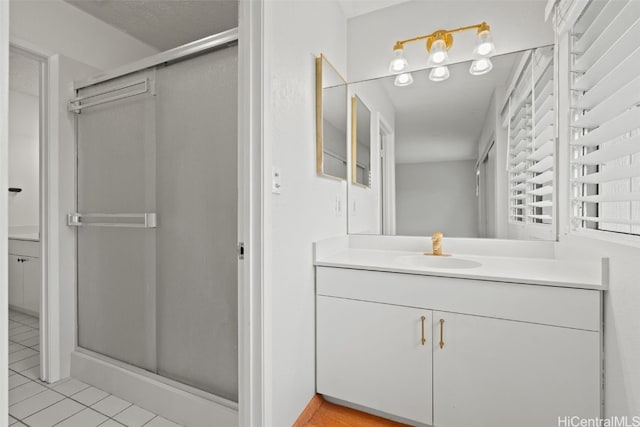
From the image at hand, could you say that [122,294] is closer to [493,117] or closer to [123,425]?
[123,425]

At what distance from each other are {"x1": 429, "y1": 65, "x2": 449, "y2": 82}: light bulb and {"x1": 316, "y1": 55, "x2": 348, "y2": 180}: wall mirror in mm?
539

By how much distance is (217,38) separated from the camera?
141cm

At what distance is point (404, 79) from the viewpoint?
1.93 meters

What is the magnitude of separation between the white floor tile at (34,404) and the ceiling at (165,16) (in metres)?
2.41

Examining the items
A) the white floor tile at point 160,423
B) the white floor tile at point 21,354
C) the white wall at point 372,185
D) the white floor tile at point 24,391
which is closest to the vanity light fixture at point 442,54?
the white wall at point 372,185

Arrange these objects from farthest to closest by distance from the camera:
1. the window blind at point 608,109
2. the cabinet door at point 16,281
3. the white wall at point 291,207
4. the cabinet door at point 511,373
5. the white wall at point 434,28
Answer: the cabinet door at point 16,281, the white wall at point 434,28, the white wall at point 291,207, the cabinet door at point 511,373, the window blind at point 608,109

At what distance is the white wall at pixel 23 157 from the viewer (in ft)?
10.8

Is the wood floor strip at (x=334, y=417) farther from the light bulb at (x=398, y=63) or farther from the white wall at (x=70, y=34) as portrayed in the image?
the white wall at (x=70, y=34)

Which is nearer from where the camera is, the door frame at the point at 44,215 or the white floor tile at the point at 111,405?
the white floor tile at the point at 111,405

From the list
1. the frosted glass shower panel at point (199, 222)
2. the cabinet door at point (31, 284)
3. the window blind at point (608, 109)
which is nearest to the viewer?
the window blind at point (608, 109)

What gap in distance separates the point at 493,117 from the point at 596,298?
1.12m

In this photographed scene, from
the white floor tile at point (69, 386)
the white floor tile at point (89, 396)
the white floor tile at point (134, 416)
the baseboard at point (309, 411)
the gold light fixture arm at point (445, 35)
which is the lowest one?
the white floor tile at point (134, 416)

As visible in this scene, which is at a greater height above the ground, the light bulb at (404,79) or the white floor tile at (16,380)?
the light bulb at (404,79)

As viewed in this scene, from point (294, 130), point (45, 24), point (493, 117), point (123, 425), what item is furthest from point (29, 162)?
point (493, 117)
